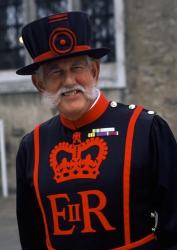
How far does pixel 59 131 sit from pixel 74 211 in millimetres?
359

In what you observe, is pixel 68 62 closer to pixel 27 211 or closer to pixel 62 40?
pixel 62 40

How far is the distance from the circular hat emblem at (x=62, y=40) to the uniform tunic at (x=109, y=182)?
0.85 ft

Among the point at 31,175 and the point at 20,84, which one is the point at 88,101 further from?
the point at 20,84

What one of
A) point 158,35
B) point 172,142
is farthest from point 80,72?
point 158,35

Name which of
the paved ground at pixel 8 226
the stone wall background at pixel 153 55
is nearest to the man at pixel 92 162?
the paved ground at pixel 8 226

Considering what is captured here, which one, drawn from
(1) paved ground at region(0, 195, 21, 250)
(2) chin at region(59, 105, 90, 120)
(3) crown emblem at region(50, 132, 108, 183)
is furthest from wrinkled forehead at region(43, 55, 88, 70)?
(1) paved ground at region(0, 195, 21, 250)

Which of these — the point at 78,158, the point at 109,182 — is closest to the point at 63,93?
the point at 78,158

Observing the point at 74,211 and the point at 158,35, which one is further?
the point at 158,35

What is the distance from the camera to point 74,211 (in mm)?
2141

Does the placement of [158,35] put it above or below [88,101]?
above

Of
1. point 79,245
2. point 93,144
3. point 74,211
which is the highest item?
point 93,144

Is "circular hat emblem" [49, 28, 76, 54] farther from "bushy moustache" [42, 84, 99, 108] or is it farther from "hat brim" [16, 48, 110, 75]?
"bushy moustache" [42, 84, 99, 108]

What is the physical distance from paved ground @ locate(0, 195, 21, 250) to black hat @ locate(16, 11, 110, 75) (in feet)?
12.8

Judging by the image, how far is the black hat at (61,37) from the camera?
2.13 m
